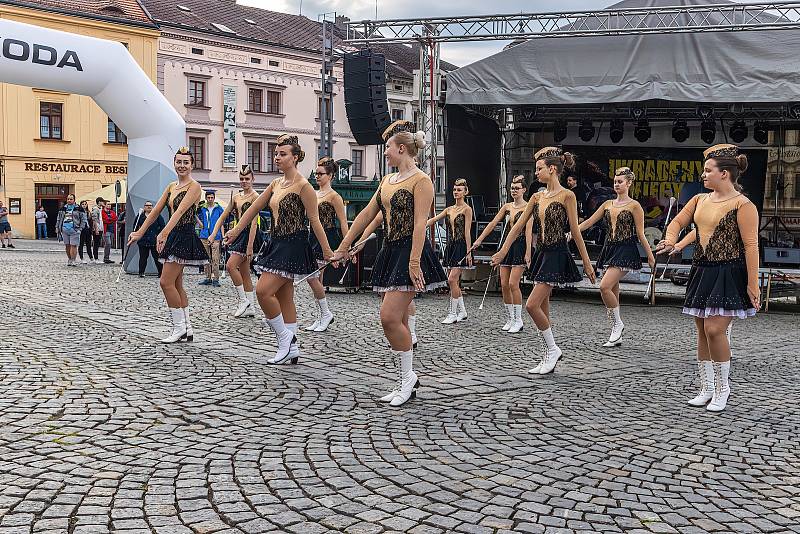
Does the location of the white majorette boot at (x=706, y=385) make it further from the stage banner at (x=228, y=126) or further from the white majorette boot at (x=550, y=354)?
the stage banner at (x=228, y=126)

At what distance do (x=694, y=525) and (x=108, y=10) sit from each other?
40291 millimetres

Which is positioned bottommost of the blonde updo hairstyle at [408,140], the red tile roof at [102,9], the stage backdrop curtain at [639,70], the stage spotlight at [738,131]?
the blonde updo hairstyle at [408,140]

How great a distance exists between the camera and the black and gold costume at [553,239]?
26.1 ft

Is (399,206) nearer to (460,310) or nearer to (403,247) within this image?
(403,247)

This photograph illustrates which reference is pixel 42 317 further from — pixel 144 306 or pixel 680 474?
pixel 680 474

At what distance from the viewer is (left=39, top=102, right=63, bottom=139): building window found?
3694cm

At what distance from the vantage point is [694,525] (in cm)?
389

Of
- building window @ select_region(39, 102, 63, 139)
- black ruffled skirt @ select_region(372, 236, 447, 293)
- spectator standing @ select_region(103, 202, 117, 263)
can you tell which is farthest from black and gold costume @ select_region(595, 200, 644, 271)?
building window @ select_region(39, 102, 63, 139)

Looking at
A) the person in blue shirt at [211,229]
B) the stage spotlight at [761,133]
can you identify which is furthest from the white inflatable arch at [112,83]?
the stage spotlight at [761,133]

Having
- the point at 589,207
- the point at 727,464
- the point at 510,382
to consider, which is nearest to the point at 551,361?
the point at 510,382

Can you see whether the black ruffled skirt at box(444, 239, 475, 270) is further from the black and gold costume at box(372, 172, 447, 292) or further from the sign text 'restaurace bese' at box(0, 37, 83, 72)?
the sign text 'restaurace bese' at box(0, 37, 83, 72)

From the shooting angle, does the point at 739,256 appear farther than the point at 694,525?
Yes

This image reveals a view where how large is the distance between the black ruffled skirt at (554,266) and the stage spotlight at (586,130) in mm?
12756

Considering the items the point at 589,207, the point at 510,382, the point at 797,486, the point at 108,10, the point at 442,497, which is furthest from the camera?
the point at 108,10
